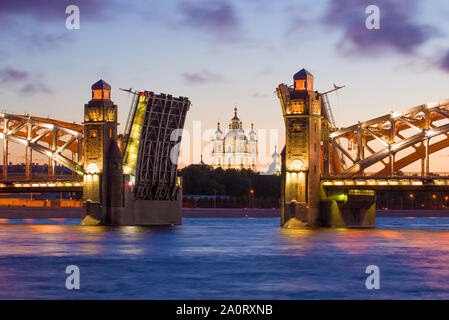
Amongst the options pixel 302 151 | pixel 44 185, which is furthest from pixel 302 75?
pixel 44 185

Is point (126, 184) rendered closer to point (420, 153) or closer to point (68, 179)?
point (68, 179)

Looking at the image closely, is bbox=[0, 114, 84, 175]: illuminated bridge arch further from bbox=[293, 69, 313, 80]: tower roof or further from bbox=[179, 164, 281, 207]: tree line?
bbox=[179, 164, 281, 207]: tree line

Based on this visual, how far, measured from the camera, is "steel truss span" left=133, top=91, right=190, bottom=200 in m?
89.2

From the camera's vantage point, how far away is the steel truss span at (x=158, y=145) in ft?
293

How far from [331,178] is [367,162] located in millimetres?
9201

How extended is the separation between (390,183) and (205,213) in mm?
59675

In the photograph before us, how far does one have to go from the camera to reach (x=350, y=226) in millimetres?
96875

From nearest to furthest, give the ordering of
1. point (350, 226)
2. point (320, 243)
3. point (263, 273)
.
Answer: point (263, 273), point (320, 243), point (350, 226)

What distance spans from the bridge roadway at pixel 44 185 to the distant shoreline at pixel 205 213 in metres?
25.9

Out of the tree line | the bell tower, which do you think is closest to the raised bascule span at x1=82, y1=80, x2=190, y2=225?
the bell tower

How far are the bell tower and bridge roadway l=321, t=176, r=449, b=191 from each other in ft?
6.39

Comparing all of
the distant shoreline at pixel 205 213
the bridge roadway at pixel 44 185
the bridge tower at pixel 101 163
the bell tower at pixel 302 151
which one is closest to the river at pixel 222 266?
the bell tower at pixel 302 151
